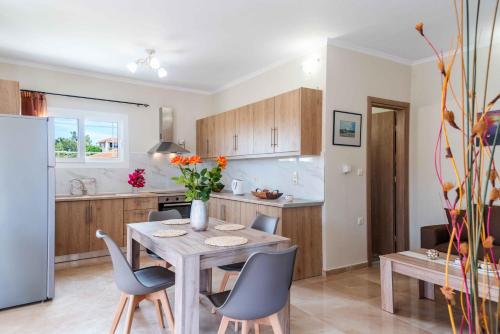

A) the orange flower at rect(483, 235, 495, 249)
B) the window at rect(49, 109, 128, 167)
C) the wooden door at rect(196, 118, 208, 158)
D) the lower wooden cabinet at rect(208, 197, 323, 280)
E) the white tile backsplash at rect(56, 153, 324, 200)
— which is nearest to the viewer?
the orange flower at rect(483, 235, 495, 249)

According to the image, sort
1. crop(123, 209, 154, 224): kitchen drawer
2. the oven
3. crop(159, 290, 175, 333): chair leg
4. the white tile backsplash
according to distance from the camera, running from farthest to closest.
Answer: the oven → crop(123, 209, 154, 224): kitchen drawer → the white tile backsplash → crop(159, 290, 175, 333): chair leg

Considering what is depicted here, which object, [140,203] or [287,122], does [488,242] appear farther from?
[140,203]

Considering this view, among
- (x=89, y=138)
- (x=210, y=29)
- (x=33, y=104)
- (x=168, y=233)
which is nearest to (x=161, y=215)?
(x=168, y=233)

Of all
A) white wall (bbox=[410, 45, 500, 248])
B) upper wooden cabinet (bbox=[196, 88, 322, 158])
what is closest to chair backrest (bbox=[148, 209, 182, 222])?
upper wooden cabinet (bbox=[196, 88, 322, 158])

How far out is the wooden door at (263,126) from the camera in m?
4.16

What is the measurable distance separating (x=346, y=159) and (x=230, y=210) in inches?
67.1

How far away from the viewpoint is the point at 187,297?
1.85 m

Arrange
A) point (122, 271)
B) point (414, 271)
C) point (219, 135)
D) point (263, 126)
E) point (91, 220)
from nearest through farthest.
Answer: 1. point (122, 271)
2. point (414, 271)
3. point (263, 126)
4. point (91, 220)
5. point (219, 135)

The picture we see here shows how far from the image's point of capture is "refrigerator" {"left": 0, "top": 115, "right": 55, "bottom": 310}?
285 cm

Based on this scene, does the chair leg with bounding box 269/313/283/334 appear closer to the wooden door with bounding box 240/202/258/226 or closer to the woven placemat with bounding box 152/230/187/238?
the woven placemat with bounding box 152/230/187/238

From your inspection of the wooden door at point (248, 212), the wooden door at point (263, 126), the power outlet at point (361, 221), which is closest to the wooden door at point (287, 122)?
the wooden door at point (263, 126)

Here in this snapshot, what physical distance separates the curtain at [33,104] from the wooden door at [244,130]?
2.69m

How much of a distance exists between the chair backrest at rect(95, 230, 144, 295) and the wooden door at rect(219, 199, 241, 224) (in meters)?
2.27

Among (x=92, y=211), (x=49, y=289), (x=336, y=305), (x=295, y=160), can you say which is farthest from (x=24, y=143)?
(x=336, y=305)
